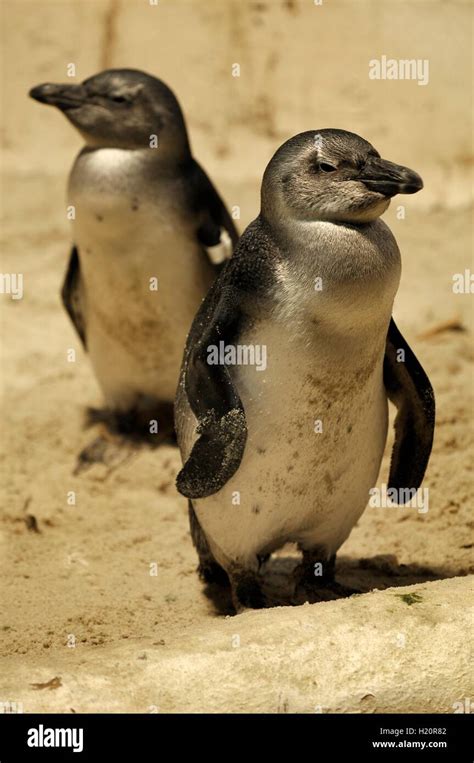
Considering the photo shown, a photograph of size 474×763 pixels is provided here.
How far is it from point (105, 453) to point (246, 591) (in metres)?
2.13

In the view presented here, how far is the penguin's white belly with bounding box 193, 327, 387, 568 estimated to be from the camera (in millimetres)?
3787

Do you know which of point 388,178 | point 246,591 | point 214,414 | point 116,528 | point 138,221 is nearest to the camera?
point 388,178

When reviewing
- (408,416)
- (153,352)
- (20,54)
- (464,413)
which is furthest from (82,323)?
(20,54)

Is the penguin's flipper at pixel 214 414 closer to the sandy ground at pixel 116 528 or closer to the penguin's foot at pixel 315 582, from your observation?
the sandy ground at pixel 116 528

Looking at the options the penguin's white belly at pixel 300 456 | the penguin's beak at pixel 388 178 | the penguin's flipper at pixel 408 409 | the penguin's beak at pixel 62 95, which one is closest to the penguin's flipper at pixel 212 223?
the penguin's beak at pixel 62 95

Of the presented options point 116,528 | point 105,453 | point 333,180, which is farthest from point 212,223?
point 333,180

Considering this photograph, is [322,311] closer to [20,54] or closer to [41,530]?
[41,530]

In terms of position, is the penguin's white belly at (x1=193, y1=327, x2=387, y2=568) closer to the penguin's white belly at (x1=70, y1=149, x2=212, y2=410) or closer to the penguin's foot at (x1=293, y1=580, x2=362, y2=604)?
the penguin's foot at (x1=293, y1=580, x2=362, y2=604)

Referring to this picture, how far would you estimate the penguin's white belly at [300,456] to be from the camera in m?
3.79

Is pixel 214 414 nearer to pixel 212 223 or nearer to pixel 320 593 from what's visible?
pixel 320 593

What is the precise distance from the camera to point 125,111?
5.81m

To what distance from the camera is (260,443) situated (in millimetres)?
3852

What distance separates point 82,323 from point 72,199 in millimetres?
813

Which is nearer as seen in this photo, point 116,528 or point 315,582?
point 315,582
